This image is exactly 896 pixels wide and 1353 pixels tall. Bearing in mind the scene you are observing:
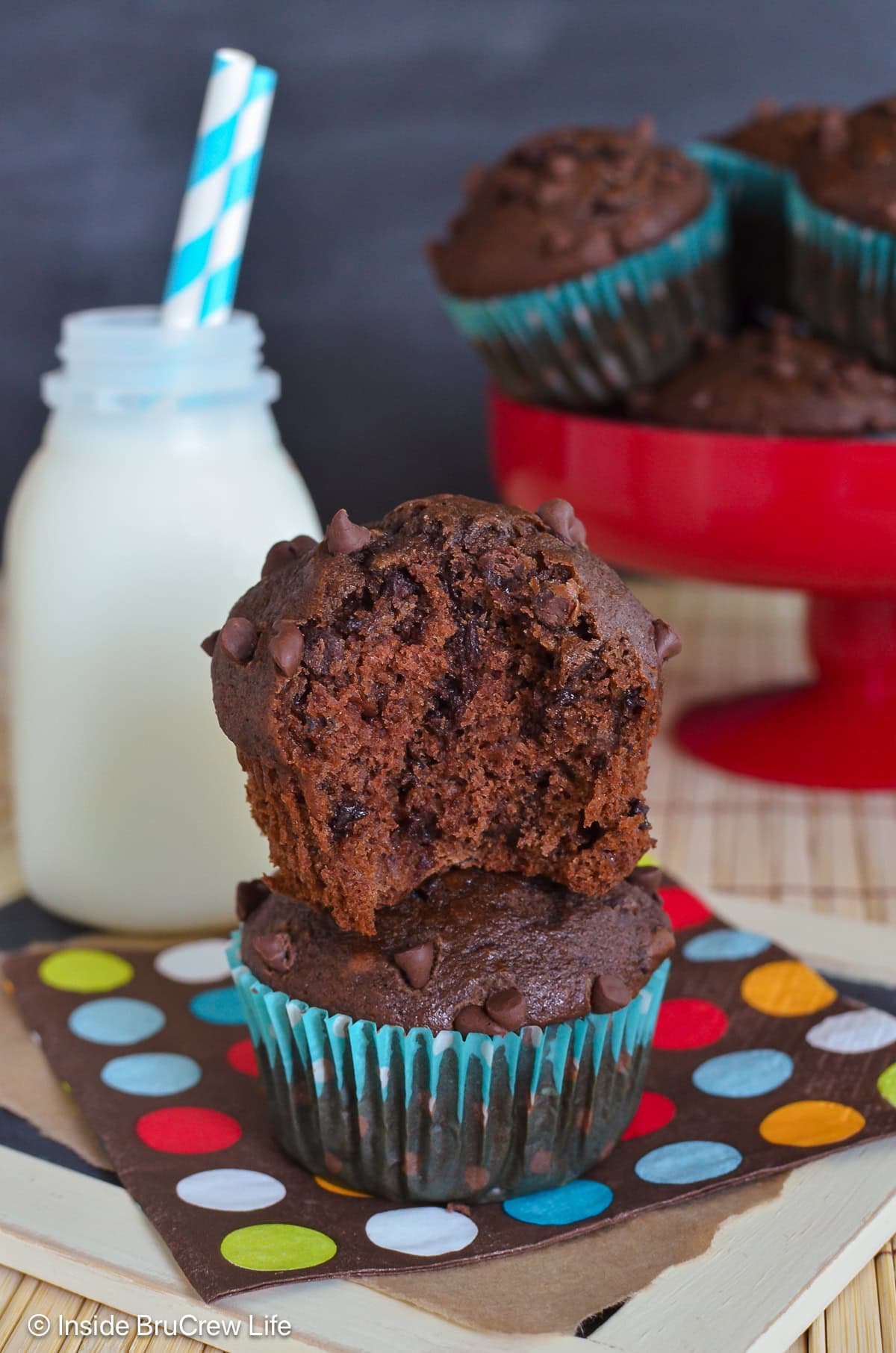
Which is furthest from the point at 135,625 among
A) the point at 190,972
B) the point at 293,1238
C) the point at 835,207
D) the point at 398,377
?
the point at 398,377

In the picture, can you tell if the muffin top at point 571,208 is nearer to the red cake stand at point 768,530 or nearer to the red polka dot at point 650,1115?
the red cake stand at point 768,530

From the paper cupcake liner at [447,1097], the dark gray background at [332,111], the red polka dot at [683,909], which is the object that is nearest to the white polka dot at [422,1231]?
the paper cupcake liner at [447,1097]

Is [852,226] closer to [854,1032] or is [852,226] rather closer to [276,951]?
[854,1032]

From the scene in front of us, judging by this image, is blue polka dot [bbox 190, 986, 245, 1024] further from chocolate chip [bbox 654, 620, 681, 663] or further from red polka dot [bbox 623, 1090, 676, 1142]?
chocolate chip [bbox 654, 620, 681, 663]

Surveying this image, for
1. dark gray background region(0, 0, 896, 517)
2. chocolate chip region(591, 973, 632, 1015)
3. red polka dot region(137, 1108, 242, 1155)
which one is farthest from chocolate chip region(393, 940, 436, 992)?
dark gray background region(0, 0, 896, 517)

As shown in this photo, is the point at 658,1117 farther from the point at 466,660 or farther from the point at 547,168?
the point at 547,168

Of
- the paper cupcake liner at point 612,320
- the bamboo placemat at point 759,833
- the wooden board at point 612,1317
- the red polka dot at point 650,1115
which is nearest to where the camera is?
the wooden board at point 612,1317

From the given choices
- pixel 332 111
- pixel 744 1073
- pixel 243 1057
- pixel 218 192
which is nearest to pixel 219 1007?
pixel 243 1057
